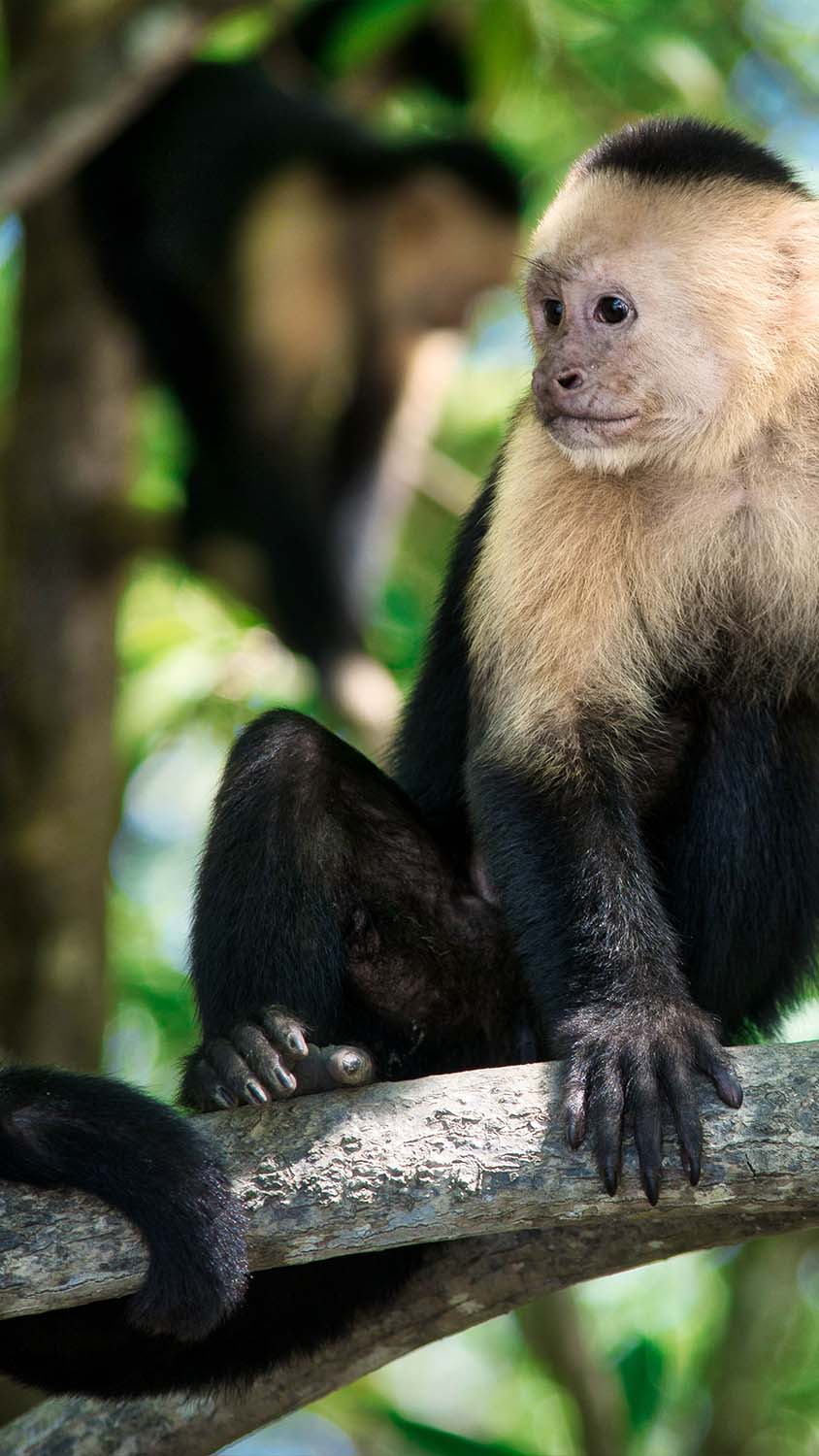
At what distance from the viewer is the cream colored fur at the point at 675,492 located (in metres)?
3.55

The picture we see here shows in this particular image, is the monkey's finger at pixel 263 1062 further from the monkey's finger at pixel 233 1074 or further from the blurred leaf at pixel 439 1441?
the blurred leaf at pixel 439 1441

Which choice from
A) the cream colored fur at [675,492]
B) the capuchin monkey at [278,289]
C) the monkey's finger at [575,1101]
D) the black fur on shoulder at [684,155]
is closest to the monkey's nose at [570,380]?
the cream colored fur at [675,492]

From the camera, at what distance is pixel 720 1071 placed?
305 centimetres

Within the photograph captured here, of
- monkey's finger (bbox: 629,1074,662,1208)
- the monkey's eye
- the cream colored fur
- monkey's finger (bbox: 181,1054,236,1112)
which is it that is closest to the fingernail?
monkey's finger (bbox: 629,1074,662,1208)

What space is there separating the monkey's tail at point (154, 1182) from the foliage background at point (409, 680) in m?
0.74

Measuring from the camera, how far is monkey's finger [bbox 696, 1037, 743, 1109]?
9.84 ft

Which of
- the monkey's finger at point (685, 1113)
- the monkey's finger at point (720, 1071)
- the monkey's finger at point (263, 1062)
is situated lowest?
the monkey's finger at point (263, 1062)

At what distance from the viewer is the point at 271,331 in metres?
8.05

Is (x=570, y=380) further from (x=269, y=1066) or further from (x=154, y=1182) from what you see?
(x=154, y=1182)

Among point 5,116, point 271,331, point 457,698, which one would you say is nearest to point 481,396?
point 271,331

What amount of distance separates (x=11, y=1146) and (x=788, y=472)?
1881 millimetres

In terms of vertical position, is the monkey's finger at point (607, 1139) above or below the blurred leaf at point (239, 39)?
below

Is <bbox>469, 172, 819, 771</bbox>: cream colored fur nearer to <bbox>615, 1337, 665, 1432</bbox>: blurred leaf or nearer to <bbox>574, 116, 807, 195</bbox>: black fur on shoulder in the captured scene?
<bbox>574, 116, 807, 195</bbox>: black fur on shoulder

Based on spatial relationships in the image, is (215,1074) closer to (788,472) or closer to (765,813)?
(765,813)
